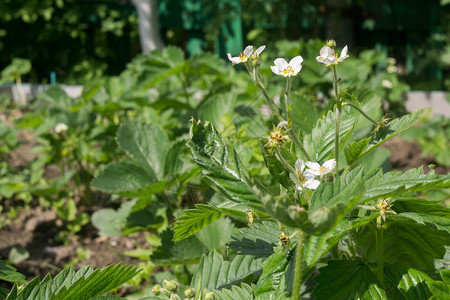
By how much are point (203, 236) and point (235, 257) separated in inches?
9.8

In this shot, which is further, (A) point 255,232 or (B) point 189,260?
(B) point 189,260

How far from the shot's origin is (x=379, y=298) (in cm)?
70

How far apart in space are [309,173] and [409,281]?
241mm

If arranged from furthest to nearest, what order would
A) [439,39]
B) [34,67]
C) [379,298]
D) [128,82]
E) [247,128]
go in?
[34,67]
[439,39]
[128,82]
[247,128]
[379,298]

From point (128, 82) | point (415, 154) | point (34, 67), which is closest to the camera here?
point (128, 82)

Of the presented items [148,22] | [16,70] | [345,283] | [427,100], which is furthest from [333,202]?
[148,22]

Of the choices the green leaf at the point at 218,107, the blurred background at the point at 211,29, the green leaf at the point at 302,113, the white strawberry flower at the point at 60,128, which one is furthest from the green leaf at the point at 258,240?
the blurred background at the point at 211,29

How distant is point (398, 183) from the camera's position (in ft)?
2.15

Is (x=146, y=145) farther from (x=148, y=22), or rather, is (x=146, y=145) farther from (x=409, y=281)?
(x=148, y=22)

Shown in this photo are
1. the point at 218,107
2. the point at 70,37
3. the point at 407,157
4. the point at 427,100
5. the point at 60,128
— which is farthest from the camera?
the point at 70,37

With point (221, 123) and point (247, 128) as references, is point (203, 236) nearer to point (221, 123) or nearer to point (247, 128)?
point (247, 128)

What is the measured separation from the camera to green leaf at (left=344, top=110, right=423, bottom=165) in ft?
2.47

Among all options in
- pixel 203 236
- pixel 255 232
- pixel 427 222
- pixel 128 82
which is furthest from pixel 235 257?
pixel 128 82

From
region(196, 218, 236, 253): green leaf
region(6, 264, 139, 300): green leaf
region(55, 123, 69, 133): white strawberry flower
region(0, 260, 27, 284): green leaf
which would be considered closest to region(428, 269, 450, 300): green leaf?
region(6, 264, 139, 300): green leaf
